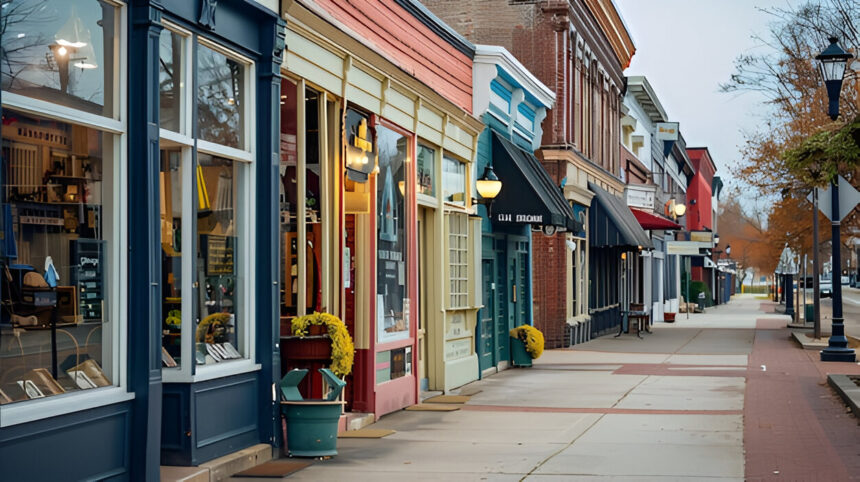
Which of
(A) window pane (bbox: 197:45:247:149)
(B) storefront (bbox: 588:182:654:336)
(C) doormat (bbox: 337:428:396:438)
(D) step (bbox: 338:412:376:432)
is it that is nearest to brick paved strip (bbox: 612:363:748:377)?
(B) storefront (bbox: 588:182:654:336)

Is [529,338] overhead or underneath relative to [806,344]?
overhead

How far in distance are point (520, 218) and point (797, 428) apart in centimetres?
786

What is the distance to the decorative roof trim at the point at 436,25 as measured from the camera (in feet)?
51.0

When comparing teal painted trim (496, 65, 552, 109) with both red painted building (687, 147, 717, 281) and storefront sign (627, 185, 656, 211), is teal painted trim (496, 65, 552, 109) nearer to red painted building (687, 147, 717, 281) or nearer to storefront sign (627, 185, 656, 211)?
storefront sign (627, 185, 656, 211)

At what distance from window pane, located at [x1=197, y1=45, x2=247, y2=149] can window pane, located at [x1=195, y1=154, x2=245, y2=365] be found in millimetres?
217

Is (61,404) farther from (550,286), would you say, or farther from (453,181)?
(550,286)

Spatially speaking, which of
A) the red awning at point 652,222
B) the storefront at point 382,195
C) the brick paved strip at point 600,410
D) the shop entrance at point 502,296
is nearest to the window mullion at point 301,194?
A: the storefront at point 382,195

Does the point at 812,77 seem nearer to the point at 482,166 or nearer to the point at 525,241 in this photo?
the point at 525,241

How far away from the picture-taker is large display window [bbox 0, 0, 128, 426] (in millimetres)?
7305

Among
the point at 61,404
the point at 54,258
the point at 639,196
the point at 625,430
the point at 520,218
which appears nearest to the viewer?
the point at 61,404

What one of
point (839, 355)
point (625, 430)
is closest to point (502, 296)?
point (839, 355)

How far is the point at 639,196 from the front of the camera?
1460 inches

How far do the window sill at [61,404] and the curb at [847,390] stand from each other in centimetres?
896

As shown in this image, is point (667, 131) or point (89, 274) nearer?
point (89, 274)
